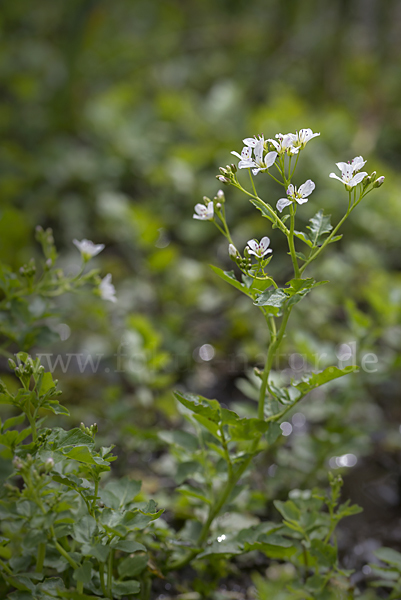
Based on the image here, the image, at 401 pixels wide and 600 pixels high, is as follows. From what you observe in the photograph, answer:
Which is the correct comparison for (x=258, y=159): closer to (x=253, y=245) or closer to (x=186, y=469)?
(x=253, y=245)

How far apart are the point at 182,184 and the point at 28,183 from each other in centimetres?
91

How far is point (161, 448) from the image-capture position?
1780 mm

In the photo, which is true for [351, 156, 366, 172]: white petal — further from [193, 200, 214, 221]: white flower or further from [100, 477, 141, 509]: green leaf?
[100, 477, 141, 509]: green leaf

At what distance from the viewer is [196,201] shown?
9.34 ft

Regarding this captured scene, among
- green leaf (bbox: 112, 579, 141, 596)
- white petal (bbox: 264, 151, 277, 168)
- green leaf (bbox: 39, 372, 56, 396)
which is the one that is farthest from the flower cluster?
green leaf (bbox: 112, 579, 141, 596)

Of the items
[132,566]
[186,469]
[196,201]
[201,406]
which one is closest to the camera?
[201,406]

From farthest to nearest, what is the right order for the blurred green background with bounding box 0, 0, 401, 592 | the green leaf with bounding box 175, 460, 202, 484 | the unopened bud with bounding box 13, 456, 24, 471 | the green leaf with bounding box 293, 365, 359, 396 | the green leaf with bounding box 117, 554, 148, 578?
1. the blurred green background with bounding box 0, 0, 401, 592
2. the green leaf with bounding box 175, 460, 202, 484
3. the green leaf with bounding box 117, 554, 148, 578
4. the green leaf with bounding box 293, 365, 359, 396
5. the unopened bud with bounding box 13, 456, 24, 471

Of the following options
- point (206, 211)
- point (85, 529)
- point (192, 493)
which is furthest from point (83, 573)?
point (206, 211)

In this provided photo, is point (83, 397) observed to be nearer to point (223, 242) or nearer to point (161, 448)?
point (161, 448)

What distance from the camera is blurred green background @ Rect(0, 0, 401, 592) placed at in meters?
1.74

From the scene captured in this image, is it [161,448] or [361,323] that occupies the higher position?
[361,323]

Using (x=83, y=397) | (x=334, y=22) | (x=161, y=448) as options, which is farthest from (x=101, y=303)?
(x=334, y=22)

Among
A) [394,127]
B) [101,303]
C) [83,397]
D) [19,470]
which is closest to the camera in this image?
[19,470]

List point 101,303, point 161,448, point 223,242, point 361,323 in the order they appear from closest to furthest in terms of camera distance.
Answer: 1. point 361,323
2. point 161,448
3. point 101,303
4. point 223,242
